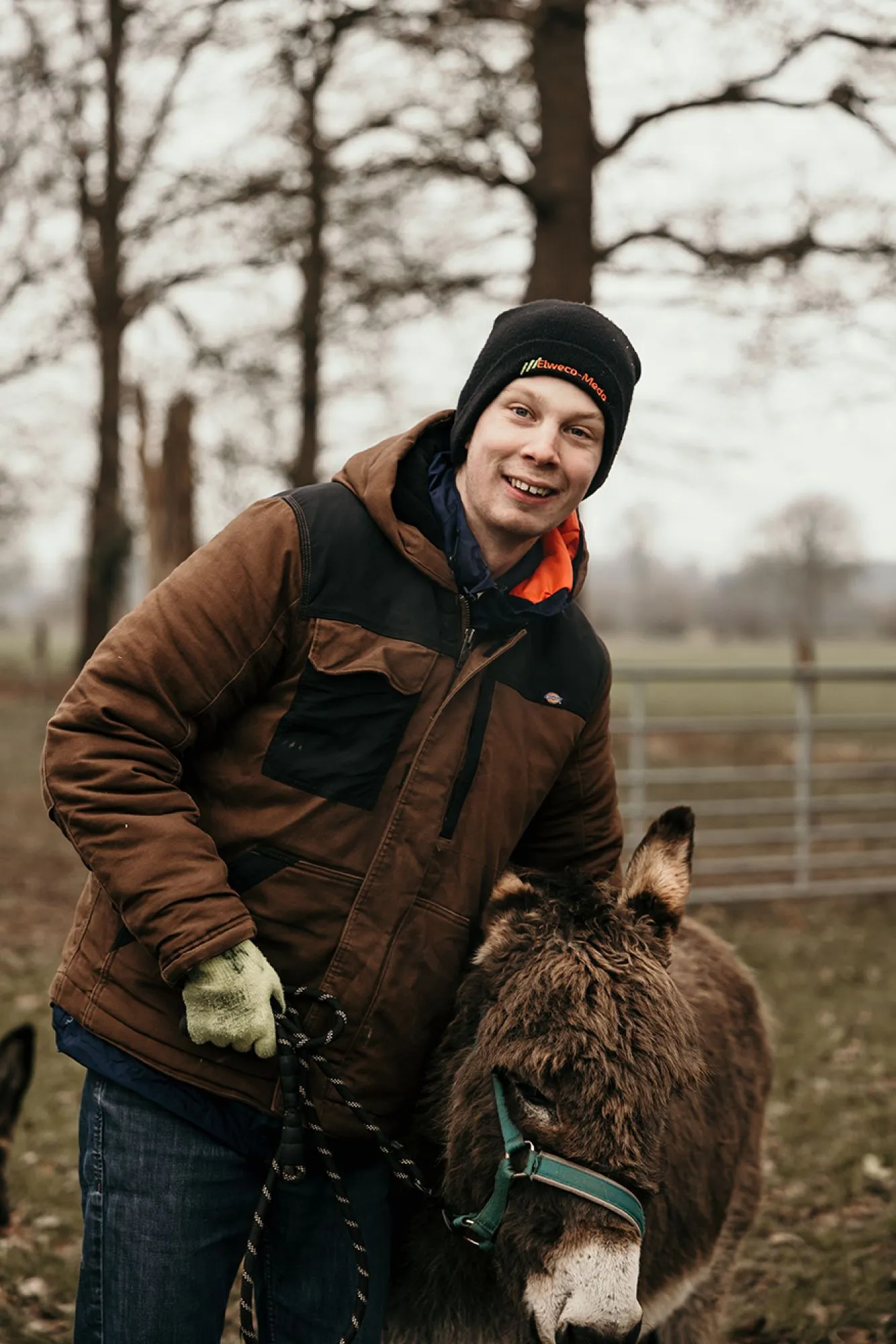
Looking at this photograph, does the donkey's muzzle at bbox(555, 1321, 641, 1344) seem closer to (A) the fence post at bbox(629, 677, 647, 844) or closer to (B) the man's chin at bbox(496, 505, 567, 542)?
(B) the man's chin at bbox(496, 505, 567, 542)

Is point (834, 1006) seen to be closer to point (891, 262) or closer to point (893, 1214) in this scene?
point (893, 1214)

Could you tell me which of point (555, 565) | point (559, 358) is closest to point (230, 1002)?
point (555, 565)

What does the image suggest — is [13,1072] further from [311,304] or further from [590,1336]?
[311,304]

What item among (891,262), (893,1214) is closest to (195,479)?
(891,262)

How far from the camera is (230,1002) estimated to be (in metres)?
2.07

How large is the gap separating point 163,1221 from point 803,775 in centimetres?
885

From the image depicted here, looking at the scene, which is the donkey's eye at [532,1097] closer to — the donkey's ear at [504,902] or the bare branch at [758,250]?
the donkey's ear at [504,902]

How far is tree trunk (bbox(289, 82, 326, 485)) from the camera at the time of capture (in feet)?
35.9

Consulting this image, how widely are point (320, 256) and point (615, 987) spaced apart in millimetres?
10939

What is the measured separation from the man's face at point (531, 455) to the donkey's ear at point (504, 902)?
28.0 inches

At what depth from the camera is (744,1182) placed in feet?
11.9

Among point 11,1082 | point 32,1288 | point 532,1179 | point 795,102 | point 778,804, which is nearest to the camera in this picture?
point 532,1179

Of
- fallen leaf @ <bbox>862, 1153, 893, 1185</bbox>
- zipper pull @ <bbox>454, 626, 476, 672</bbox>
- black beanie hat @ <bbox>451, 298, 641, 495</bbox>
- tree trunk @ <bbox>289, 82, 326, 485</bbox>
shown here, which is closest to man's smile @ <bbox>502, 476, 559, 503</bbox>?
black beanie hat @ <bbox>451, 298, 641, 495</bbox>

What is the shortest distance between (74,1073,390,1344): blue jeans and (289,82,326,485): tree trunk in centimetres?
925
